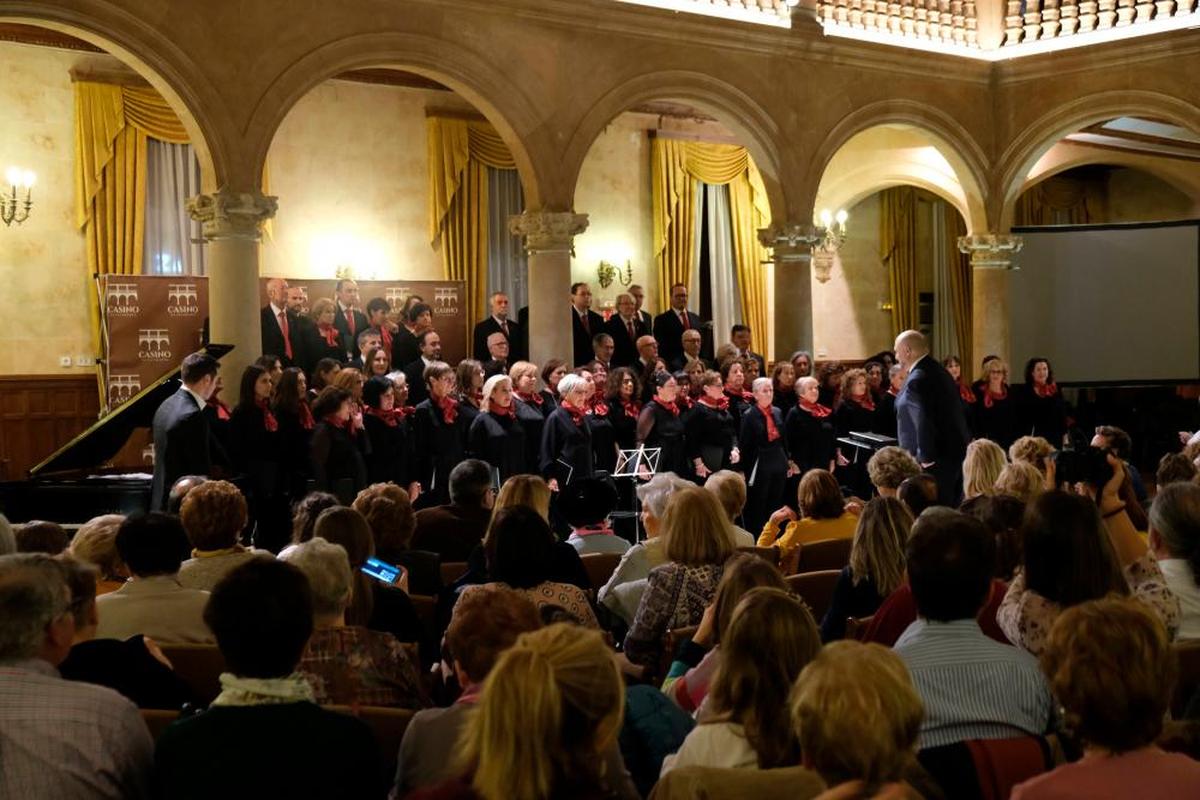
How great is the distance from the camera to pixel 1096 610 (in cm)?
225

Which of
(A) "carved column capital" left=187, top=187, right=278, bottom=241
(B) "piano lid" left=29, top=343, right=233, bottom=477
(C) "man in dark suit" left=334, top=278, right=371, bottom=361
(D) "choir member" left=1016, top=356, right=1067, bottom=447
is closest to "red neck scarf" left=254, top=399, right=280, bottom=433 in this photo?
(B) "piano lid" left=29, top=343, right=233, bottom=477

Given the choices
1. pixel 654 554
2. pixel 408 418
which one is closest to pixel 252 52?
pixel 408 418

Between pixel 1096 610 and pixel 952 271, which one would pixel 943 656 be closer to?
pixel 1096 610

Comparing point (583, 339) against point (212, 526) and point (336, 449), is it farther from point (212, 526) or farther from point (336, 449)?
point (212, 526)

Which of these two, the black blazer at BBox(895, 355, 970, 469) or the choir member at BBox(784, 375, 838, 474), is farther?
the choir member at BBox(784, 375, 838, 474)

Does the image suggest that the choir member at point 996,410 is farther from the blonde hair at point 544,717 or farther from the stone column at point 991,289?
the blonde hair at point 544,717

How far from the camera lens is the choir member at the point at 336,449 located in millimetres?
7742

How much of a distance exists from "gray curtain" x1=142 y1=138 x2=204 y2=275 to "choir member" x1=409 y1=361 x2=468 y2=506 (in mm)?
4314

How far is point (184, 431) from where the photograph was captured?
265 inches

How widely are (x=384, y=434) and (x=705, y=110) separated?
15.2 ft

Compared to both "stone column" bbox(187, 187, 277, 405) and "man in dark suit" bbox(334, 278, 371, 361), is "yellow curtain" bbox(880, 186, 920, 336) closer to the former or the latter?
"man in dark suit" bbox(334, 278, 371, 361)

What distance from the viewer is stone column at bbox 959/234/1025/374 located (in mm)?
13430

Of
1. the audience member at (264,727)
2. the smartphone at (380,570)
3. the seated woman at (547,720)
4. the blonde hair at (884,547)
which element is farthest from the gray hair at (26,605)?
the blonde hair at (884,547)

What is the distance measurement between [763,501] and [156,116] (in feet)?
21.2
